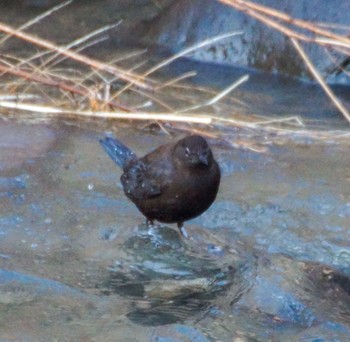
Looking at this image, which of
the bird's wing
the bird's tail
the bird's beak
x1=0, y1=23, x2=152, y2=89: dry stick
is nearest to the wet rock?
x1=0, y1=23, x2=152, y2=89: dry stick

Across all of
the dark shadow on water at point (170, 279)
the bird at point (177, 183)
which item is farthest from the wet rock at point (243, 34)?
the dark shadow on water at point (170, 279)

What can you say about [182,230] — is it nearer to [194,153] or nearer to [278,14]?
[194,153]

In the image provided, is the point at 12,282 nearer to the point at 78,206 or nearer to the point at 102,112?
the point at 78,206

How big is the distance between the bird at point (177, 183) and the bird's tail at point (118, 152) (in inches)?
11.4

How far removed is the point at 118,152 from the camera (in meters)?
5.63

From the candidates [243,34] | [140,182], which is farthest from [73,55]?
[243,34]

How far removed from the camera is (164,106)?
6914 millimetres

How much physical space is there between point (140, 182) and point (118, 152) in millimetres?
578

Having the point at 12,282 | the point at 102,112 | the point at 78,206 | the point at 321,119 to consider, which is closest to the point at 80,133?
the point at 102,112

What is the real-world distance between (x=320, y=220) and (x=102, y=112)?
195 centimetres

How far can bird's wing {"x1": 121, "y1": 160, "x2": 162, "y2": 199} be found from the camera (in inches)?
197

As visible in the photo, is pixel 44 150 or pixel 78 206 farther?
pixel 44 150

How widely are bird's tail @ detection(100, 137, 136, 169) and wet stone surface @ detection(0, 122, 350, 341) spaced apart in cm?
18

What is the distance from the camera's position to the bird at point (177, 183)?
15.8 ft
